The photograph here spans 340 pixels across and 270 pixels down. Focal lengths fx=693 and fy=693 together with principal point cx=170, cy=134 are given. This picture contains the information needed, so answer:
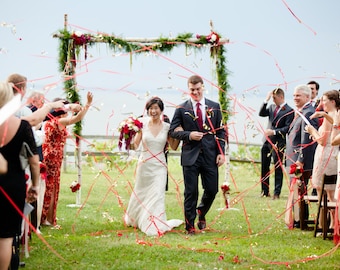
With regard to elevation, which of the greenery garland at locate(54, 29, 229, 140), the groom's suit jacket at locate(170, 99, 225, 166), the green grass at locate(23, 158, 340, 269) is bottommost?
the green grass at locate(23, 158, 340, 269)

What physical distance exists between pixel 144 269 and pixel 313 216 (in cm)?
469

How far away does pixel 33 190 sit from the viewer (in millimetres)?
5766

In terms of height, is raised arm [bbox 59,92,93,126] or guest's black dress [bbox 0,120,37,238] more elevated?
raised arm [bbox 59,92,93,126]

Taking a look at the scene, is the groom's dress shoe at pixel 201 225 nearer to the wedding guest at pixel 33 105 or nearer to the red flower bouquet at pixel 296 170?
the red flower bouquet at pixel 296 170

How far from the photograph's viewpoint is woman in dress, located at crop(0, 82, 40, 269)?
5.18m

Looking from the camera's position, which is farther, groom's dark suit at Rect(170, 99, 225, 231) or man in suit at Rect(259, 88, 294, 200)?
man in suit at Rect(259, 88, 294, 200)

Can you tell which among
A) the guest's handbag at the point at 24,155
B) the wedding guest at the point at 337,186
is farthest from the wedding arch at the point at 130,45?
the guest's handbag at the point at 24,155

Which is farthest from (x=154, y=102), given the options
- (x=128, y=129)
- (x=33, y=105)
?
(x=33, y=105)

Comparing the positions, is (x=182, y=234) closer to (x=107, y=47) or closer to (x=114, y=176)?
(x=107, y=47)

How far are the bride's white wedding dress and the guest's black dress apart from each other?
3947 mm

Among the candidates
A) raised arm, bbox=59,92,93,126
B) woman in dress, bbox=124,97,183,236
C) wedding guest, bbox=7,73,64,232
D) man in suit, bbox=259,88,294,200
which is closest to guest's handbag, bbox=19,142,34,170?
wedding guest, bbox=7,73,64,232

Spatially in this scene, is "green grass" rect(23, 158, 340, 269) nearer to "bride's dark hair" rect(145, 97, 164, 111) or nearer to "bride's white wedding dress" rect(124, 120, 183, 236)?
"bride's white wedding dress" rect(124, 120, 183, 236)

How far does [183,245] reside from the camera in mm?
7922

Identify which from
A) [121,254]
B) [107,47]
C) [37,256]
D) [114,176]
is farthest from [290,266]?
[114,176]
